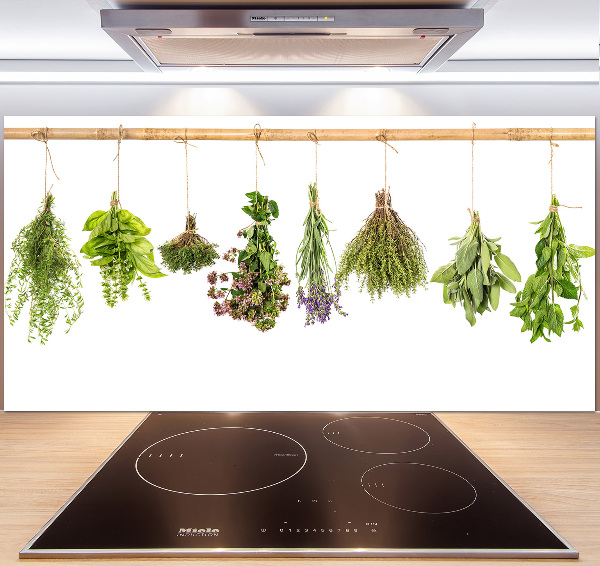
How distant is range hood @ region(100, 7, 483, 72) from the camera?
1.05 meters

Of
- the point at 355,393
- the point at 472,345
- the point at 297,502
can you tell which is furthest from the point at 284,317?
the point at 297,502

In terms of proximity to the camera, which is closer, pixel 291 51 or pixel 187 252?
pixel 291 51

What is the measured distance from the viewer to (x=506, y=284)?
1.58m

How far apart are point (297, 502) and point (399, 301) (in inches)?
35.5

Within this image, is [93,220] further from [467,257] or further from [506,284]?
[506,284]

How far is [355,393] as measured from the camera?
6.06ft

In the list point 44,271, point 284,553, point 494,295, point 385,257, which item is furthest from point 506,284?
point 44,271

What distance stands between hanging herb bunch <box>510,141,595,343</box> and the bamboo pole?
23cm

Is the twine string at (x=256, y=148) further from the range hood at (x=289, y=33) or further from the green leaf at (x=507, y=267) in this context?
the green leaf at (x=507, y=267)

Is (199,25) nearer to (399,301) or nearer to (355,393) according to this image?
(399,301)

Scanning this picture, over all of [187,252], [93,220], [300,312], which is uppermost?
[93,220]

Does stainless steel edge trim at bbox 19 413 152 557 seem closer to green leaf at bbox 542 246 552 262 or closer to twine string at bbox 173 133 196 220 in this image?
twine string at bbox 173 133 196 220

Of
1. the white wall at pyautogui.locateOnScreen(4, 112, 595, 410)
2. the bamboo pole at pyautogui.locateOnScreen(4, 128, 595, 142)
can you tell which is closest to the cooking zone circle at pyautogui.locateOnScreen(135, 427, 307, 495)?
the white wall at pyautogui.locateOnScreen(4, 112, 595, 410)

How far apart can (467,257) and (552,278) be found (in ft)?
0.96
